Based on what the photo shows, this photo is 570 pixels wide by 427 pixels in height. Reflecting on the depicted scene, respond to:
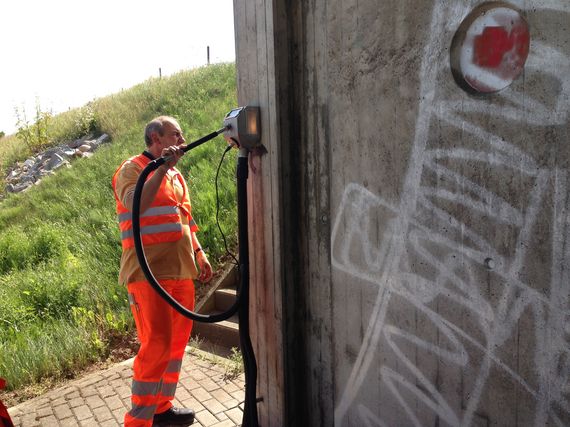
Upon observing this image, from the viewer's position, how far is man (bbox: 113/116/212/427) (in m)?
3.12

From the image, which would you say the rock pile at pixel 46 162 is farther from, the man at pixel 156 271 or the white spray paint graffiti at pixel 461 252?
the white spray paint graffiti at pixel 461 252

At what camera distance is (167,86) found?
16.5 m

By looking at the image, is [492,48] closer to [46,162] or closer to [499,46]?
[499,46]

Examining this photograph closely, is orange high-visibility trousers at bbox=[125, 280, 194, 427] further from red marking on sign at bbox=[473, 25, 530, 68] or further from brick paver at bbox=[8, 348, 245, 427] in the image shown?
red marking on sign at bbox=[473, 25, 530, 68]

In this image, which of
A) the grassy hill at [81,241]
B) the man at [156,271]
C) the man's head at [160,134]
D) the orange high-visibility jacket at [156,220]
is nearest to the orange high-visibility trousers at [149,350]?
the man at [156,271]

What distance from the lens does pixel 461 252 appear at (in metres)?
1.96

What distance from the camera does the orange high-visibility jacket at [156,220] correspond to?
10.4 feet

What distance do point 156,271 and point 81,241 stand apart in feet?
18.2

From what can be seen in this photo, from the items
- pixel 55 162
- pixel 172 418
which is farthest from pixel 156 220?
pixel 55 162

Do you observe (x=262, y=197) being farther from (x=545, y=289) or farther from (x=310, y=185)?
(x=545, y=289)

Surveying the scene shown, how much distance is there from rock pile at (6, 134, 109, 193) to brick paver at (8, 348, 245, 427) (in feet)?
35.7

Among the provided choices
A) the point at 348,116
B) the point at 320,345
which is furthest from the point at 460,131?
the point at 320,345

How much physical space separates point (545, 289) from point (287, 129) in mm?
1561

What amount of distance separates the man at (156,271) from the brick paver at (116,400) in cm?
51
